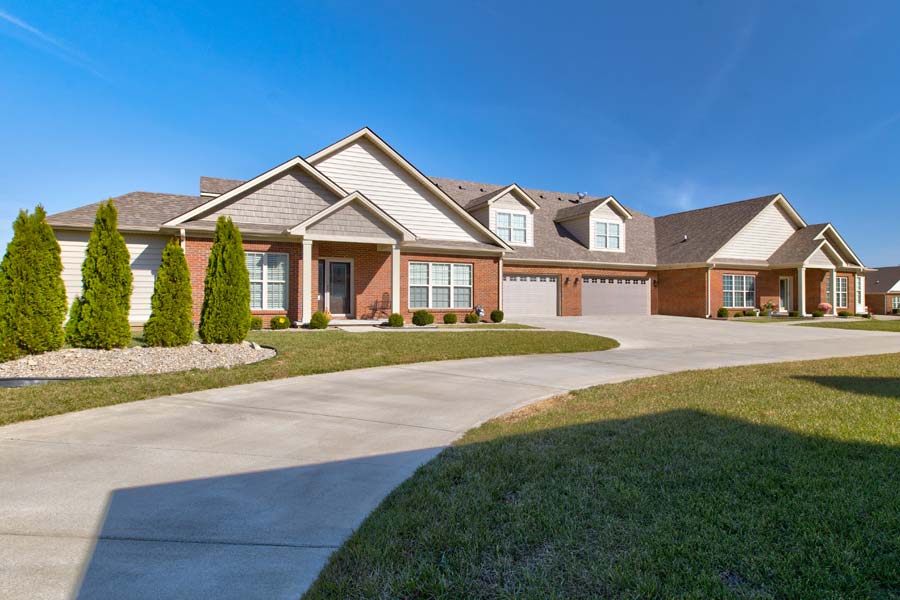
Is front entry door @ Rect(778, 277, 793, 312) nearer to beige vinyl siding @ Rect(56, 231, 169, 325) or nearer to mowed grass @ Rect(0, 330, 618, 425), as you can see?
mowed grass @ Rect(0, 330, 618, 425)

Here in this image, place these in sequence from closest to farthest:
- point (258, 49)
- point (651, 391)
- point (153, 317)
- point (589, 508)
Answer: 1. point (589, 508)
2. point (651, 391)
3. point (153, 317)
4. point (258, 49)

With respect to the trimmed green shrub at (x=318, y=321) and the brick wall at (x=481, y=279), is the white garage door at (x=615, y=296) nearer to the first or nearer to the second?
the brick wall at (x=481, y=279)

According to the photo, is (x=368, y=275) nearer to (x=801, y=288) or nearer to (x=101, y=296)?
(x=101, y=296)

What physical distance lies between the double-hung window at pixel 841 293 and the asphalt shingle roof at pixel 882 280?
104 feet

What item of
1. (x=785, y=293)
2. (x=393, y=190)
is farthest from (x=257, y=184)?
(x=785, y=293)

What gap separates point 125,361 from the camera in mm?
9125

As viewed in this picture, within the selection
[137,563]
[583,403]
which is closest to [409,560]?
[137,563]

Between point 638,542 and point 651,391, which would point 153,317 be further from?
point 638,542

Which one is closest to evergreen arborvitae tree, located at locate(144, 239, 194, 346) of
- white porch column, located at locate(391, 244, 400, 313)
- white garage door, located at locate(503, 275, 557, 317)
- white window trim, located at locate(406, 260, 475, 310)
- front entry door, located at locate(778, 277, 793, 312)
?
white porch column, located at locate(391, 244, 400, 313)

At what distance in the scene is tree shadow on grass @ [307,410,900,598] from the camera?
2.50 m

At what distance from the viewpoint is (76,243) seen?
55.5 feet

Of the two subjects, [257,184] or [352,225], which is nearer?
[257,184]

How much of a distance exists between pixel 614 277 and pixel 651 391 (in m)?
22.3

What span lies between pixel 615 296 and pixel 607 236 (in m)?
3.44
